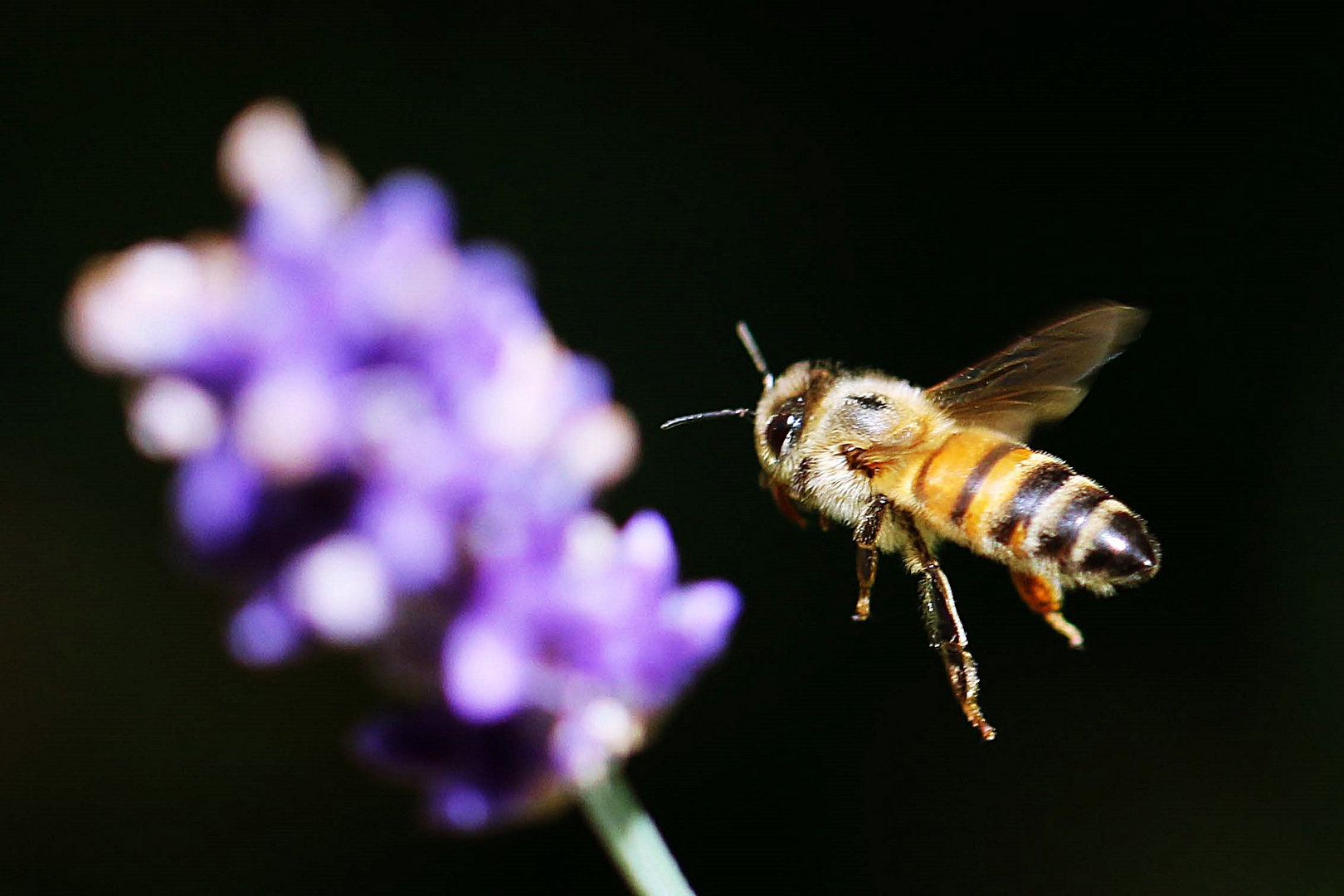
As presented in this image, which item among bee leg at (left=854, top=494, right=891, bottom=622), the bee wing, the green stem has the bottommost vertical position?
the green stem

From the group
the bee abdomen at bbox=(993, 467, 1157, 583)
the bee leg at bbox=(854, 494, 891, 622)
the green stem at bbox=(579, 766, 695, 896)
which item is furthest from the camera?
the bee leg at bbox=(854, 494, 891, 622)

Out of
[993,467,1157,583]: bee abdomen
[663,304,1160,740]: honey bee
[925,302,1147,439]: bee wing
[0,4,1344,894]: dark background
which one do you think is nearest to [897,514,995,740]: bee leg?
[663,304,1160,740]: honey bee

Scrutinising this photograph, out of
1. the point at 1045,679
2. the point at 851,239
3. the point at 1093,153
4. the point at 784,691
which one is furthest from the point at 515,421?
the point at 1093,153

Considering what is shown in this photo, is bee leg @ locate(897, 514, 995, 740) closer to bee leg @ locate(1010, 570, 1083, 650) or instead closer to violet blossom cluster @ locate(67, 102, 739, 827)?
bee leg @ locate(1010, 570, 1083, 650)

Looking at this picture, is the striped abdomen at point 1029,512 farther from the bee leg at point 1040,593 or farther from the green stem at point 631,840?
the green stem at point 631,840

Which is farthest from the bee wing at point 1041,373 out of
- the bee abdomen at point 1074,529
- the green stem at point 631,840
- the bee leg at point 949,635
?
the green stem at point 631,840

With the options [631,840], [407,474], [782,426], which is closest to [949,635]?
[782,426]

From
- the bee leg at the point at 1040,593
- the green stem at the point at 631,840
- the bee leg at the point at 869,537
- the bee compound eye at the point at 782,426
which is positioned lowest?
the green stem at the point at 631,840

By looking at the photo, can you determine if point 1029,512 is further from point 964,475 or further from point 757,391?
point 757,391

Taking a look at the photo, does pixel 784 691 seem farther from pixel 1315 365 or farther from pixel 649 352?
pixel 1315 365
